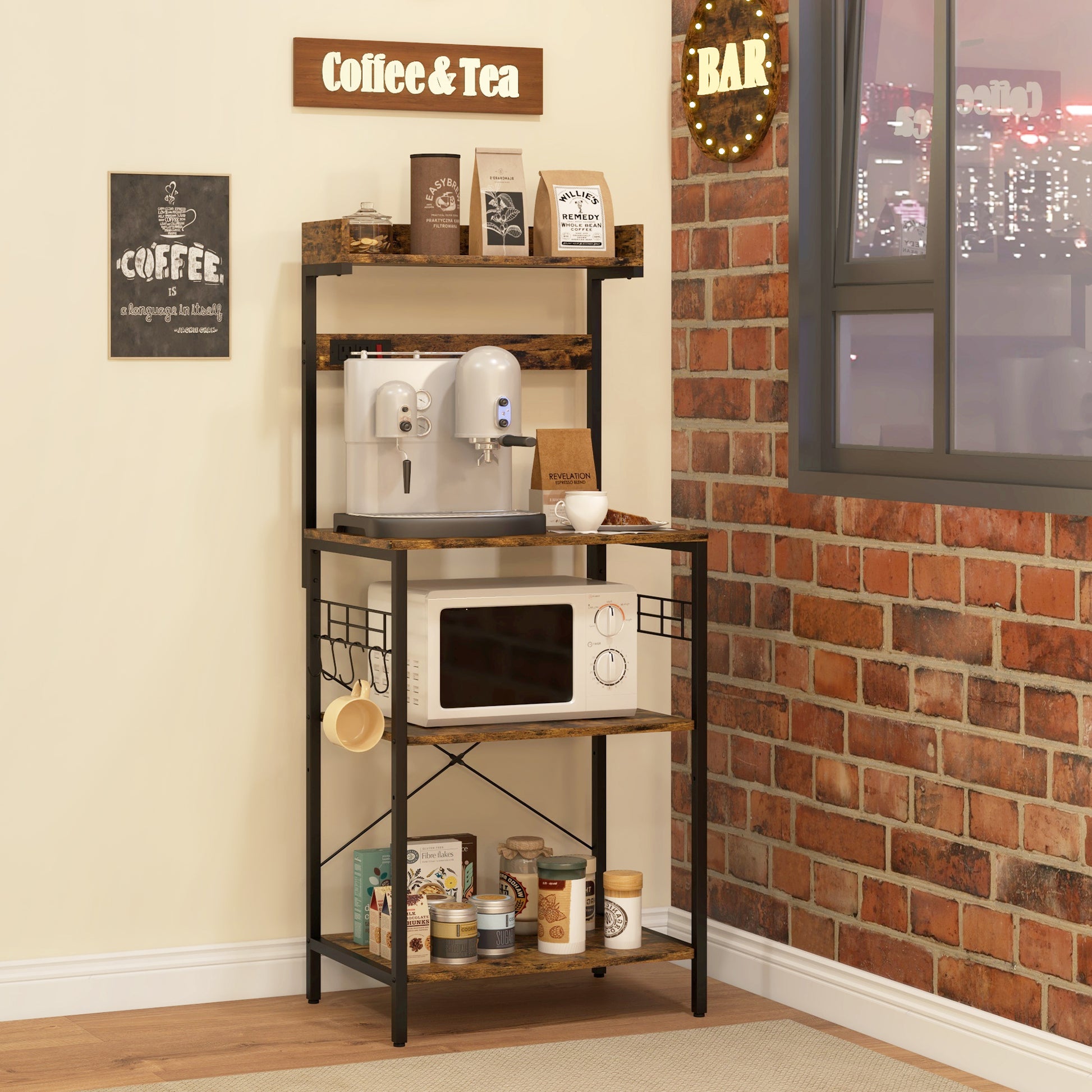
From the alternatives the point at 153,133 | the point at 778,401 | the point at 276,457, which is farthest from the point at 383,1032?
the point at 153,133

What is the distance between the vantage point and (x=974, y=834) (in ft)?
10.3

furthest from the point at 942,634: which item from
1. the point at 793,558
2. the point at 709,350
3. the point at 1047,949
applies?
the point at 709,350

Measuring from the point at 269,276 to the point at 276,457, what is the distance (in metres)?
0.38

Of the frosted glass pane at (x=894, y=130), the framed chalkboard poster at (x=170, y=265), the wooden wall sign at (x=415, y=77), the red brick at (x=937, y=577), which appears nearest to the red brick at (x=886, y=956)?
the red brick at (x=937, y=577)

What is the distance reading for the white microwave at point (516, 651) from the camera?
3.36 metres

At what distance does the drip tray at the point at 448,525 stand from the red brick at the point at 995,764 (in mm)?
895

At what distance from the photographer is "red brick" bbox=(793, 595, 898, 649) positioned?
11.1ft

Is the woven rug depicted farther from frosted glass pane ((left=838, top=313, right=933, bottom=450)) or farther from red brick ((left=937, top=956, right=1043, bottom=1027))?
frosted glass pane ((left=838, top=313, right=933, bottom=450))

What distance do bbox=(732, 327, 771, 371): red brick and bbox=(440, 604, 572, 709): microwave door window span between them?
68 centimetres

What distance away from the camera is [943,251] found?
325 centimetres

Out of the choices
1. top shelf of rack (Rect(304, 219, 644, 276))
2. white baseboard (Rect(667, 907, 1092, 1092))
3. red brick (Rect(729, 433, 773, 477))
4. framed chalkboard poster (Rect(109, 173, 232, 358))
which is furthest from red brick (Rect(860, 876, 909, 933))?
framed chalkboard poster (Rect(109, 173, 232, 358))

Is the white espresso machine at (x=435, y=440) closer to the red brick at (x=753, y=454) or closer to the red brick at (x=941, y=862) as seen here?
the red brick at (x=753, y=454)

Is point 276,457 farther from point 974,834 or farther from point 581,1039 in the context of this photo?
point 974,834

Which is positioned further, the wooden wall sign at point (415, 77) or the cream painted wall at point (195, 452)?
the wooden wall sign at point (415, 77)
